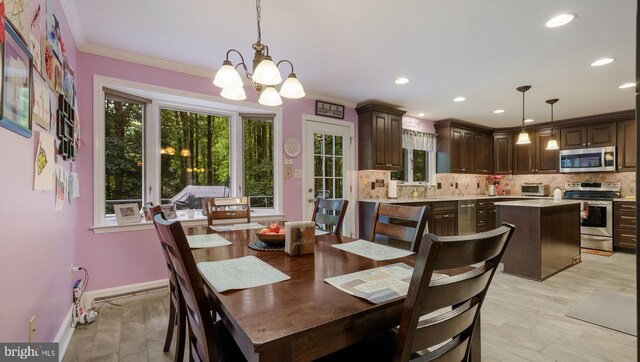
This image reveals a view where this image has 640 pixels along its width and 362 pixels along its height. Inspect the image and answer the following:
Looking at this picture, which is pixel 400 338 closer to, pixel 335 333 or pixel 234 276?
pixel 335 333

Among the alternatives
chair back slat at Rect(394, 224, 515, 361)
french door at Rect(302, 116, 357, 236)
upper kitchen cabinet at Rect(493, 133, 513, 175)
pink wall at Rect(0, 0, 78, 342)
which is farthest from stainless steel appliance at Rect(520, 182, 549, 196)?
pink wall at Rect(0, 0, 78, 342)

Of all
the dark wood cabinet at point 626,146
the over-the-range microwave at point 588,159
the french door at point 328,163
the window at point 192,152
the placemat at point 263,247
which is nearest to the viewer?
the placemat at point 263,247

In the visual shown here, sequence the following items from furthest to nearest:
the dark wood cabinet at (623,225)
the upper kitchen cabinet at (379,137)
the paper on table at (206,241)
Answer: the dark wood cabinet at (623,225)
the upper kitchen cabinet at (379,137)
the paper on table at (206,241)

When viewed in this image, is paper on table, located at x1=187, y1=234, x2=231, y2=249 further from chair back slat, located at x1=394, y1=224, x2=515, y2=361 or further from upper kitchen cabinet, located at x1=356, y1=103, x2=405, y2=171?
upper kitchen cabinet, located at x1=356, y1=103, x2=405, y2=171

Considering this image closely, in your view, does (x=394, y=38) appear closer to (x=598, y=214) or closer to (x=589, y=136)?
(x=598, y=214)

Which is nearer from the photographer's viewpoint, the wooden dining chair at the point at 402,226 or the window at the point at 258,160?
the wooden dining chair at the point at 402,226

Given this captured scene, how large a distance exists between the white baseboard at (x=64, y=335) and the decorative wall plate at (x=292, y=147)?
260 cm

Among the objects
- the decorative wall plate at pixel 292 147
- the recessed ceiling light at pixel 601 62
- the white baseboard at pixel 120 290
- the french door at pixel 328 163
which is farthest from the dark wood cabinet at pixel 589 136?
the white baseboard at pixel 120 290

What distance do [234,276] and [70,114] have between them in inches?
82.5

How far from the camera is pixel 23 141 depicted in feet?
4.33

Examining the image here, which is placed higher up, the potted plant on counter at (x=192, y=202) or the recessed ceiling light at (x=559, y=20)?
the recessed ceiling light at (x=559, y=20)

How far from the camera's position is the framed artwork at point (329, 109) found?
4090 mm

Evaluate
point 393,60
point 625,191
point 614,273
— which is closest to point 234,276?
point 393,60

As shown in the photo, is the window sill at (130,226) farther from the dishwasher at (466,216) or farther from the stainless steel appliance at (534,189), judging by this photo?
the stainless steel appliance at (534,189)
